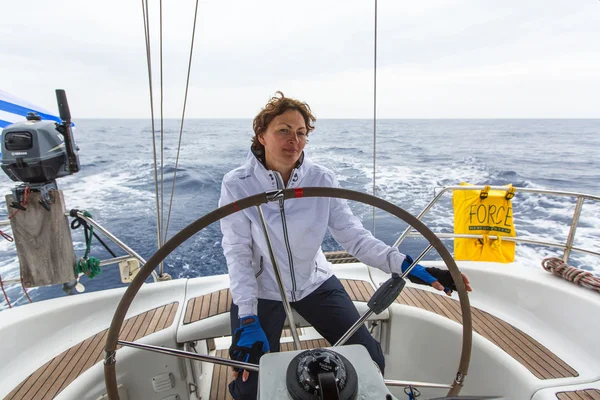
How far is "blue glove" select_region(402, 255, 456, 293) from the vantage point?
83 cm

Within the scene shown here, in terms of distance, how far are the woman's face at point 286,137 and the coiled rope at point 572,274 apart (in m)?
1.22

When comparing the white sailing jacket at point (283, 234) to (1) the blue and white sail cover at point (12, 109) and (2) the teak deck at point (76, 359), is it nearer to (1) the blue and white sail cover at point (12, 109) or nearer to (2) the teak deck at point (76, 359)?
(2) the teak deck at point (76, 359)

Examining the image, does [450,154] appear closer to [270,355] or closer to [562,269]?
[562,269]

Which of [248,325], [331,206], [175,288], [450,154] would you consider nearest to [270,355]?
[248,325]

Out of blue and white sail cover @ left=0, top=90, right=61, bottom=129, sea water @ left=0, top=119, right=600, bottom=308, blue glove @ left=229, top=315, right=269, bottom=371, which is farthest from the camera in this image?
sea water @ left=0, top=119, right=600, bottom=308

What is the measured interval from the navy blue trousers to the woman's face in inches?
17.4

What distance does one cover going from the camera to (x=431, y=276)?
2.78ft

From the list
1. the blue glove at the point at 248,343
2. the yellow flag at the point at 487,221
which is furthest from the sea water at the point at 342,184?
the blue glove at the point at 248,343

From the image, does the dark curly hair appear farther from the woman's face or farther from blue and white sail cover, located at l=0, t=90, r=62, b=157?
blue and white sail cover, located at l=0, t=90, r=62, b=157

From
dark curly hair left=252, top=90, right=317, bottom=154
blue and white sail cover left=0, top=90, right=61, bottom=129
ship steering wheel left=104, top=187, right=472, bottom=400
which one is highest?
blue and white sail cover left=0, top=90, right=61, bottom=129

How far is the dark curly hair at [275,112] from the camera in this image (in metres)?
1.02

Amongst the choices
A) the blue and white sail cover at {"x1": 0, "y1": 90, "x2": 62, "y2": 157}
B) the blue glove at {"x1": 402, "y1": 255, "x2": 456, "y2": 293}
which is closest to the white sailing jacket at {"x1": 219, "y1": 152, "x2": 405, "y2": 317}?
the blue glove at {"x1": 402, "y1": 255, "x2": 456, "y2": 293}

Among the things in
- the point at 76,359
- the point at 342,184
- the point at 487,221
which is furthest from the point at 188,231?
the point at 342,184

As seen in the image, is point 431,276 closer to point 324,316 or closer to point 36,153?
point 324,316
